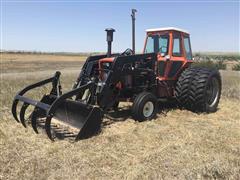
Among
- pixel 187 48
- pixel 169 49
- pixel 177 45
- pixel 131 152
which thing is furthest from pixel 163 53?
pixel 131 152

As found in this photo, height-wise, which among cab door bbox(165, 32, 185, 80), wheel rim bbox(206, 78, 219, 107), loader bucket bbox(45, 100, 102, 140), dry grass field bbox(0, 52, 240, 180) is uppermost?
cab door bbox(165, 32, 185, 80)

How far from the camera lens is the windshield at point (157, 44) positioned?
Answer: 8.40 meters

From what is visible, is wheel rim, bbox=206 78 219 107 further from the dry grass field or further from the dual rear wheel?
the dry grass field

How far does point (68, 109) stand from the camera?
675 centimetres

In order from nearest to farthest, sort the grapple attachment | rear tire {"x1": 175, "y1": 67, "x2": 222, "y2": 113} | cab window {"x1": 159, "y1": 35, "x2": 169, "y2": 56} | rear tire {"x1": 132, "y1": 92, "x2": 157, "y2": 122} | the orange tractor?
the grapple attachment → the orange tractor → rear tire {"x1": 132, "y1": 92, "x2": 157, "y2": 122} → rear tire {"x1": 175, "y1": 67, "x2": 222, "y2": 113} → cab window {"x1": 159, "y1": 35, "x2": 169, "y2": 56}

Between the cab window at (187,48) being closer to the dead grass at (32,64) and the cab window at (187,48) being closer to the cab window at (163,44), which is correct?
the cab window at (163,44)

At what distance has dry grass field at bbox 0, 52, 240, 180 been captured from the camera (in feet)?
14.4

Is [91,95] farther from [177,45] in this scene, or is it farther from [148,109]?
[177,45]

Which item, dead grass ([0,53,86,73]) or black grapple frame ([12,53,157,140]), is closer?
black grapple frame ([12,53,157,140])

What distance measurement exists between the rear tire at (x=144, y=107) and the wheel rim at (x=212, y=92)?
208cm

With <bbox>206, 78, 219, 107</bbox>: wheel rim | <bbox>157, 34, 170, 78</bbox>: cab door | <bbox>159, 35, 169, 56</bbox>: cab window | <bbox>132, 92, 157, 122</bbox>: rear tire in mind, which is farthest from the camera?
<bbox>206, 78, 219, 107</bbox>: wheel rim

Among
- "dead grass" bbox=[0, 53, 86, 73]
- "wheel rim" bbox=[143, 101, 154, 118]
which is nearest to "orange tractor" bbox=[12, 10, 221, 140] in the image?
"wheel rim" bbox=[143, 101, 154, 118]

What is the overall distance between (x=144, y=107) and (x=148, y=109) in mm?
214

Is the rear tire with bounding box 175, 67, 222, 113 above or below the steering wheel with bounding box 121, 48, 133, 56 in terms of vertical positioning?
below
